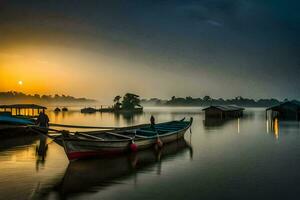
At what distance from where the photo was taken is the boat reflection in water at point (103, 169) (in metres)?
13.6

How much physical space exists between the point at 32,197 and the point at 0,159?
9.67 m

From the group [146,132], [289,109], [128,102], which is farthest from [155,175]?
[128,102]

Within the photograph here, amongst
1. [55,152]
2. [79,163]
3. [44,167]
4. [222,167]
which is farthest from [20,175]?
[222,167]

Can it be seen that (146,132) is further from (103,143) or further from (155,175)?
(155,175)

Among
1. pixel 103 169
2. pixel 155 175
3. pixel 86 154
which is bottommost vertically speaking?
pixel 155 175

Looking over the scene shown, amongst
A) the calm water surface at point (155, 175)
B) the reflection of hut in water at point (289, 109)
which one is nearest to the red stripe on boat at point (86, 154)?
the calm water surface at point (155, 175)

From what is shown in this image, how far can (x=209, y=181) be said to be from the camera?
14.9m

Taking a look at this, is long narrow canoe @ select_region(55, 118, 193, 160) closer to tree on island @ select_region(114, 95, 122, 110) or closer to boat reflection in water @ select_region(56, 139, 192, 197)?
boat reflection in water @ select_region(56, 139, 192, 197)

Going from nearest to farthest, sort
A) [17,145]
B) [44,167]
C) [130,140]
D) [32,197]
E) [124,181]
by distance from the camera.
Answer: [32,197]
[124,181]
[44,167]
[130,140]
[17,145]

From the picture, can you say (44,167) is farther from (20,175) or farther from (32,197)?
(32,197)

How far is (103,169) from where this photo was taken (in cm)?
1725

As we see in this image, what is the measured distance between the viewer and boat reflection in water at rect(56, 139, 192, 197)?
13.6 m

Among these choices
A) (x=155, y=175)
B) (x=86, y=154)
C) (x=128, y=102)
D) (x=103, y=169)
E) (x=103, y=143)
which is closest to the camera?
(x=155, y=175)

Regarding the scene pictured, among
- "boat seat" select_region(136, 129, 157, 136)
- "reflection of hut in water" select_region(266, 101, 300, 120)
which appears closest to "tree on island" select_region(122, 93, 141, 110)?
"reflection of hut in water" select_region(266, 101, 300, 120)
